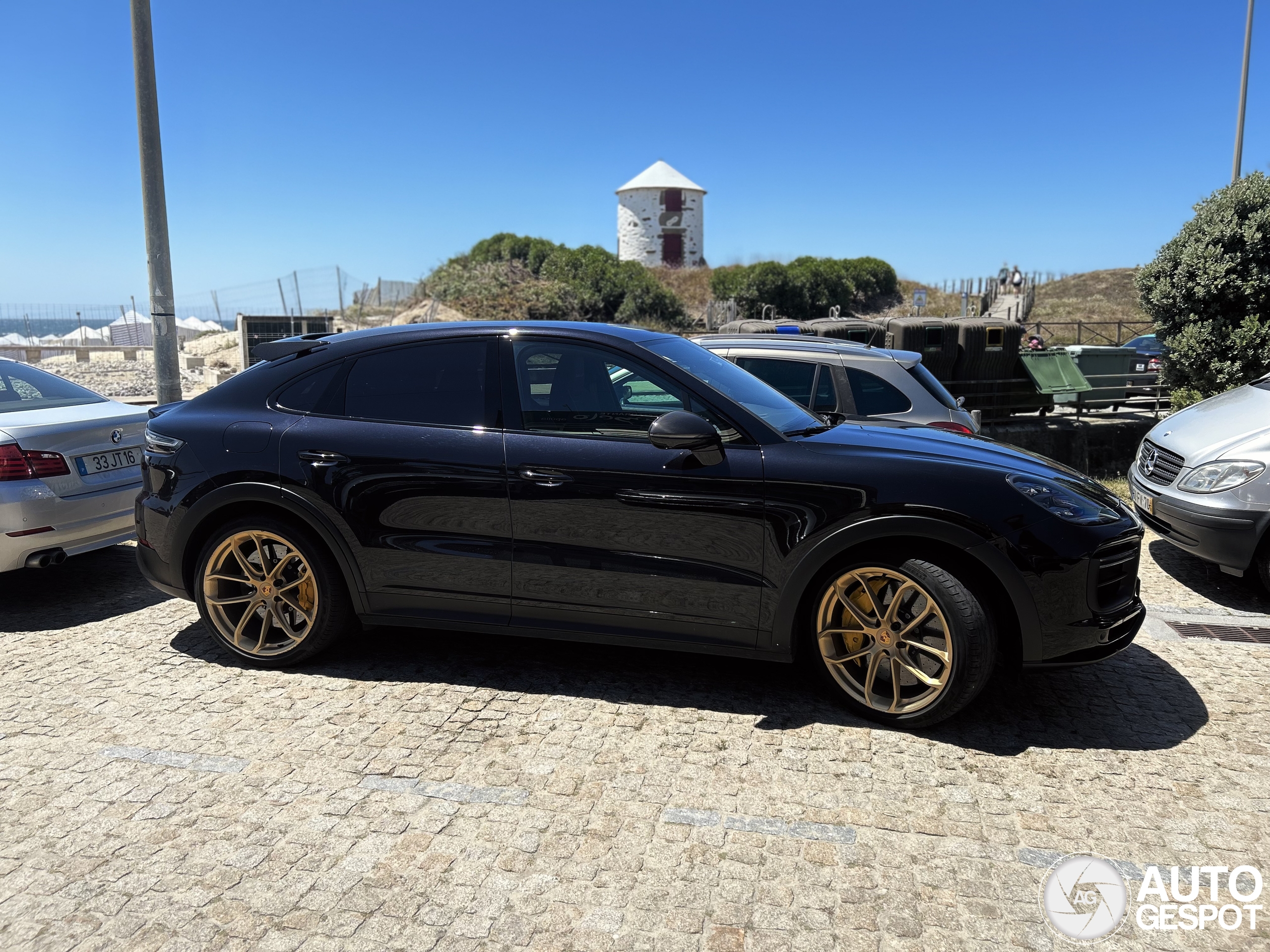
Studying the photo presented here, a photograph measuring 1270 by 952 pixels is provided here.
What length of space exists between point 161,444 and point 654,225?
213 feet

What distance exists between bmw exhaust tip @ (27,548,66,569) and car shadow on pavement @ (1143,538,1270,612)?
21.8 feet

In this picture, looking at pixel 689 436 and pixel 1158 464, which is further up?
pixel 689 436

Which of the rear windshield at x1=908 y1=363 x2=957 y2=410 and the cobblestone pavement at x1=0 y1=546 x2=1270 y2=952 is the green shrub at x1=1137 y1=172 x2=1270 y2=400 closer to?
the rear windshield at x1=908 y1=363 x2=957 y2=410

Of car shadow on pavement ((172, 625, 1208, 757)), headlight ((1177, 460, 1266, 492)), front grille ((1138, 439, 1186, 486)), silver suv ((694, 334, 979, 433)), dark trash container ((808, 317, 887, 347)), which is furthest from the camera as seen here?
dark trash container ((808, 317, 887, 347))

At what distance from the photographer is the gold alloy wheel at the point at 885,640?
3.77 meters

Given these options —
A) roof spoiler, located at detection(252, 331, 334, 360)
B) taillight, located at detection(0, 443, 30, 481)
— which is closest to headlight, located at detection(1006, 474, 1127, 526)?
roof spoiler, located at detection(252, 331, 334, 360)

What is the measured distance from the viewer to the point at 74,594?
19.6ft

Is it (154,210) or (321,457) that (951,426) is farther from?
(154,210)

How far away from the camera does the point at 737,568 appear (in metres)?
3.90

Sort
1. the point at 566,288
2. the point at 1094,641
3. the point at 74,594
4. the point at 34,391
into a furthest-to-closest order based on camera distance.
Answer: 1. the point at 566,288
2. the point at 34,391
3. the point at 74,594
4. the point at 1094,641

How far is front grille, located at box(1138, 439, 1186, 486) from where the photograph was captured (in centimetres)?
630

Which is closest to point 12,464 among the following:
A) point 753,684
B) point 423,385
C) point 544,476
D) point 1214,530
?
point 423,385

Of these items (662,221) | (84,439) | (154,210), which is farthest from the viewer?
(662,221)

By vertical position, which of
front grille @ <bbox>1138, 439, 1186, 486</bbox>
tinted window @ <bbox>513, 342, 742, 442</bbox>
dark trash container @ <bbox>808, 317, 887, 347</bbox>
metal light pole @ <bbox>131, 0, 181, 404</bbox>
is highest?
metal light pole @ <bbox>131, 0, 181, 404</bbox>
